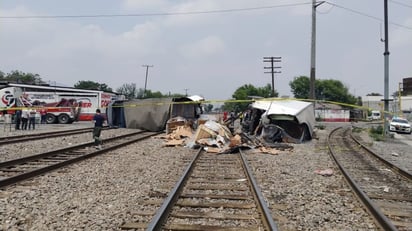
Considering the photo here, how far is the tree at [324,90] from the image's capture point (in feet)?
405

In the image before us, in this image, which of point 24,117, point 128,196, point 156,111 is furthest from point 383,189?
point 24,117

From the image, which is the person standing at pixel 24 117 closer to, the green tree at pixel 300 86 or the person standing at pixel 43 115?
the person standing at pixel 43 115

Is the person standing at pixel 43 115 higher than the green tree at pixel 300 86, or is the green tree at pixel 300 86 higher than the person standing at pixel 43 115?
the green tree at pixel 300 86

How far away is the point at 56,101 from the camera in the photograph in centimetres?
3669

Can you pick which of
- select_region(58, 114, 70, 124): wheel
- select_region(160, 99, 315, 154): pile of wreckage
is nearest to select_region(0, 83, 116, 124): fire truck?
select_region(58, 114, 70, 124): wheel

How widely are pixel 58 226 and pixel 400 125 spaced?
33.0 m

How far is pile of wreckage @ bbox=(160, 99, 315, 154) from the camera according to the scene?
15.0 meters

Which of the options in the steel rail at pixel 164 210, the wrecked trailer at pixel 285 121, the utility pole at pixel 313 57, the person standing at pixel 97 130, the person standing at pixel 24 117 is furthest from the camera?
the utility pole at pixel 313 57

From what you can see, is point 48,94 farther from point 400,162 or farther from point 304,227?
point 304,227

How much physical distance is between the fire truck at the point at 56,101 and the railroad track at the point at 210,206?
2859 cm

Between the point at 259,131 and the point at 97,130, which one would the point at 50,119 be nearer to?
the point at 97,130

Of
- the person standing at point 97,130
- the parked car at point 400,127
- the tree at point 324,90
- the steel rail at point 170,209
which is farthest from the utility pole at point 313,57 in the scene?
the tree at point 324,90

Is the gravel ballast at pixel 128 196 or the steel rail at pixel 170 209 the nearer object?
the steel rail at pixel 170 209

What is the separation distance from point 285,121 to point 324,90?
11145 cm
